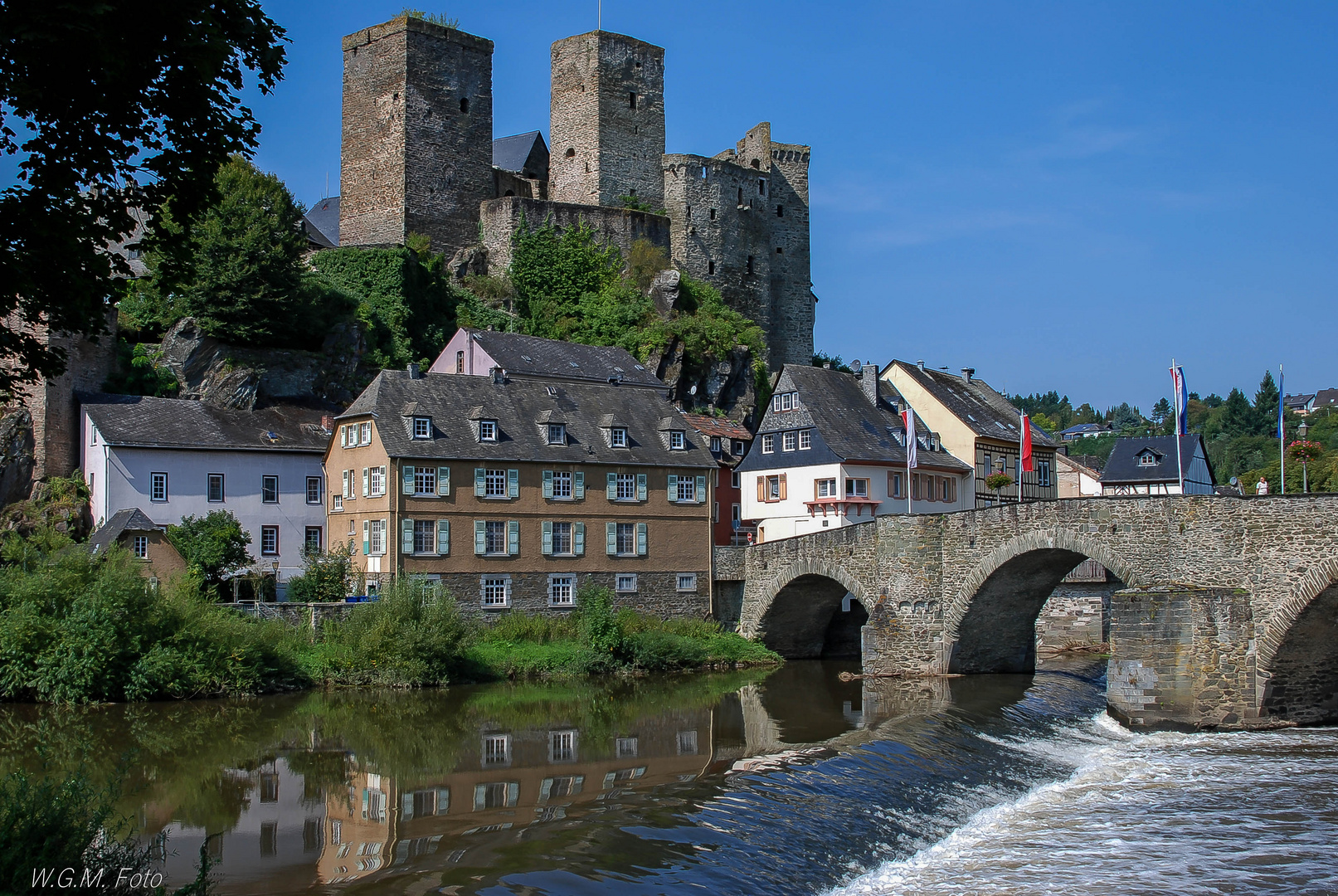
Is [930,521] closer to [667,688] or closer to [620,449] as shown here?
[667,688]

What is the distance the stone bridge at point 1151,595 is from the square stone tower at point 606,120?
97.6 ft

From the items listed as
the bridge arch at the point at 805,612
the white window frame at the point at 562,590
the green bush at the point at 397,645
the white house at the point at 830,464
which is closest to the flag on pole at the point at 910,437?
the white house at the point at 830,464

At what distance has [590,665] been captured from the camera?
31.5 meters

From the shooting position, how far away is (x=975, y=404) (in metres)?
48.0

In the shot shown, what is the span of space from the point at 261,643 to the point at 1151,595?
61.0 feet

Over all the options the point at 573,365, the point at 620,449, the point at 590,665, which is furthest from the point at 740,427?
the point at 590,665

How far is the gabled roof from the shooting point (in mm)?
45531

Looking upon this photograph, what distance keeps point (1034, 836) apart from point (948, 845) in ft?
4.03

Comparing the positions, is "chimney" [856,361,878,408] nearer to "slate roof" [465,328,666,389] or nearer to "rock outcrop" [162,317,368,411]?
"slate roof" [465,328,666,389]

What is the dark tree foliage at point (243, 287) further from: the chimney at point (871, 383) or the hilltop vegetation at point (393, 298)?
the chimney at point (871, 383)

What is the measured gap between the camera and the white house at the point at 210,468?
112 ft

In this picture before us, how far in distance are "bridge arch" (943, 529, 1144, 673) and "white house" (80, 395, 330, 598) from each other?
18080 mm

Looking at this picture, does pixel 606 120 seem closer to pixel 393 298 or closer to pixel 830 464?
pixel 393 298

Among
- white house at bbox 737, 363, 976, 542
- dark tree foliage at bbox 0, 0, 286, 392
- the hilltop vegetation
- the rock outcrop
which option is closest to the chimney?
white house at bbox 737, 363, 976, 542
